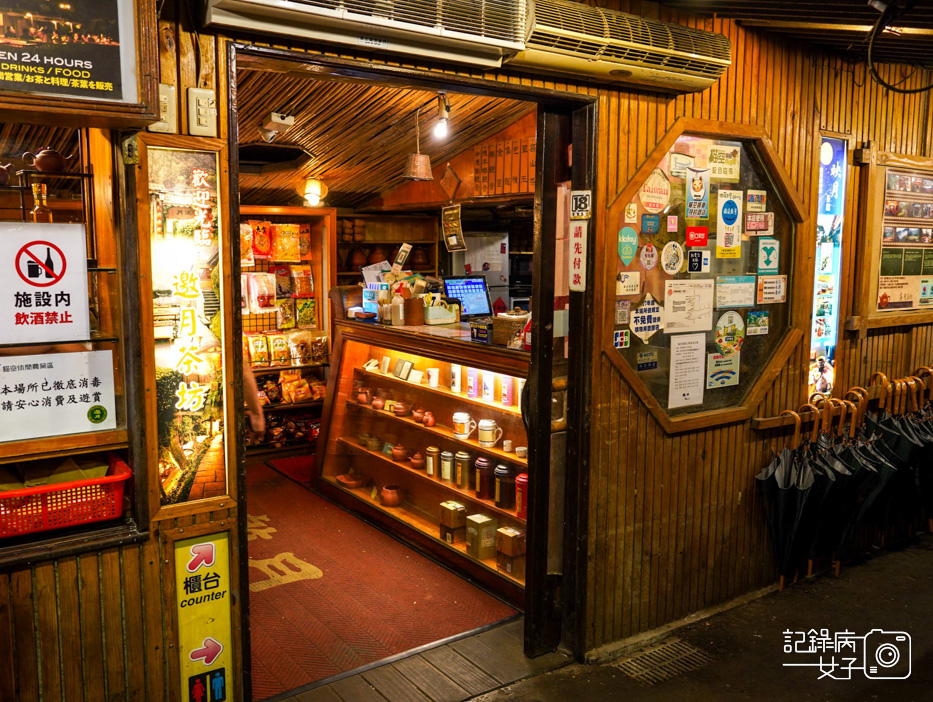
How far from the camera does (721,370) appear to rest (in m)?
4.21

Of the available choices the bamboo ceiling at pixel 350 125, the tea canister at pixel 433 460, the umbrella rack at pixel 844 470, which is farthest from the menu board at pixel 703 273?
the bamboo ceiling at pixel 350 125

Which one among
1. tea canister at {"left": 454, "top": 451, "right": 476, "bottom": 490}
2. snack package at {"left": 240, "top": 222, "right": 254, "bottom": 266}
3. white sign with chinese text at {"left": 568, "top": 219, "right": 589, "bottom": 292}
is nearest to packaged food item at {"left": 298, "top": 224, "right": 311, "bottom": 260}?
snack package at {"left": 240, "top": 222, "right": 254, "bottom": 266}

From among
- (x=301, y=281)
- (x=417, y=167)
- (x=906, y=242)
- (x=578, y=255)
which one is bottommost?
(x=301, y=281)

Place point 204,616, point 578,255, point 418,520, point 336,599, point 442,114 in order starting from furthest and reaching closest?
1. point 418,520
2. point 442,114
3. point 336,599
4. point 578,255
5. point 204,616

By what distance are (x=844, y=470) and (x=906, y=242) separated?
5.73ft

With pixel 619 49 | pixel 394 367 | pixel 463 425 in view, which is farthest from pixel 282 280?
pixel 619 49

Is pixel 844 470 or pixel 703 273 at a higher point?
pixel 703 273

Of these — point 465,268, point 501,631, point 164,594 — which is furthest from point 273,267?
point 164,594

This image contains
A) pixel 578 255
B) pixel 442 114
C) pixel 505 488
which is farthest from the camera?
pixel 442 114

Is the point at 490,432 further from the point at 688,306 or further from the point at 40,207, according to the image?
the point at 40,207

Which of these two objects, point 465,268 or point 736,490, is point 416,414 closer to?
point 736,490

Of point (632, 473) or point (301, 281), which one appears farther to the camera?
point (301, 281)

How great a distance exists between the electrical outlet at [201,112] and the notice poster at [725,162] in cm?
257

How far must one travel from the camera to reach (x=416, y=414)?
5.54 metres
